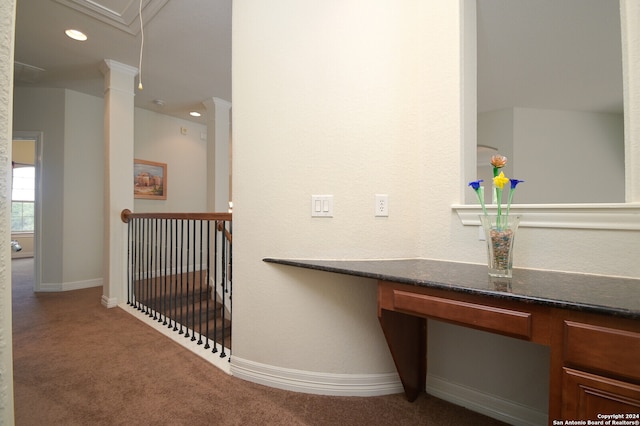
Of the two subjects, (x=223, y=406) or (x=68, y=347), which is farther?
(x=68, y=347)

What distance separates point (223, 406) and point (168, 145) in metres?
4.44

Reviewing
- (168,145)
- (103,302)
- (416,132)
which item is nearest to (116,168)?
(103,302)

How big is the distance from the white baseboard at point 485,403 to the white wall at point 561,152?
3.58 meters

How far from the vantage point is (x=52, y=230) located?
385 centimetres

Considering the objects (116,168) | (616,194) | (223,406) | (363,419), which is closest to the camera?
(363,419)

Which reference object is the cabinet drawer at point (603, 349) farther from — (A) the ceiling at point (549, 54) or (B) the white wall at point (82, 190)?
(B) the white wall at point (82, 190)

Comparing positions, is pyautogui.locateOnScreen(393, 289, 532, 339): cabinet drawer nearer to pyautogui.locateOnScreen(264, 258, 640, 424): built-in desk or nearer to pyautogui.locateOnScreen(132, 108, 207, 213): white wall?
pyautogui.locateOnScreen(264, 258, 640, 424): built-in desk

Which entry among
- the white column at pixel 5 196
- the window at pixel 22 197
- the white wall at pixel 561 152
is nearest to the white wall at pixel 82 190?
the white column at pixel 5 196

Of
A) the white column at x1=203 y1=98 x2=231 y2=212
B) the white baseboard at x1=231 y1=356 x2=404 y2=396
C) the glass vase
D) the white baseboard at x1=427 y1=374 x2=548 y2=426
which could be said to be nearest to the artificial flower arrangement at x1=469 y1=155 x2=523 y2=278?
the glass vase

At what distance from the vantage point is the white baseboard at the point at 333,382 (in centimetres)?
166

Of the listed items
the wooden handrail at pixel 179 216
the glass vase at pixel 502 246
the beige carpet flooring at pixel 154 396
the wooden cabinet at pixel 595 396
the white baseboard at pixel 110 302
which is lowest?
the beige carpet flooring at pixel 154 396

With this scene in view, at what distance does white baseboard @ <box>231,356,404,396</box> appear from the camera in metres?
1.66

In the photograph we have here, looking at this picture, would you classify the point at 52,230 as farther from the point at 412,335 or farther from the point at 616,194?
the point at 616,194

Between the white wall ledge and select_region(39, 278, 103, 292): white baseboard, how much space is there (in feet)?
15.9
